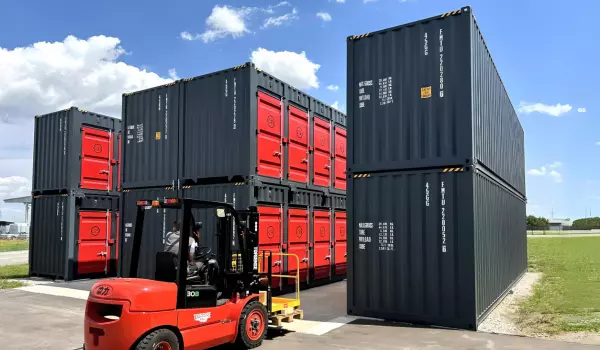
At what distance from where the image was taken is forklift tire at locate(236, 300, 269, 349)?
6602mm

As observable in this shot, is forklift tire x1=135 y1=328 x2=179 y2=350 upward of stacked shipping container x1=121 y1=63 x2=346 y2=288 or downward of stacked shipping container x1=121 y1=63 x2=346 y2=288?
downward

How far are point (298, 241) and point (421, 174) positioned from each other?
→ 4950 millimetres

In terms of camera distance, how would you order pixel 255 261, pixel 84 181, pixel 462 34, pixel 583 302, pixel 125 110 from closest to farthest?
pixel 255 261, pixel 462 34, pixel 583 302, pixel 125 110, pixel 84 181

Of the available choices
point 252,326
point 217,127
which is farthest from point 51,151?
point 252,326

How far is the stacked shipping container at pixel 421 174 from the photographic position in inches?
319

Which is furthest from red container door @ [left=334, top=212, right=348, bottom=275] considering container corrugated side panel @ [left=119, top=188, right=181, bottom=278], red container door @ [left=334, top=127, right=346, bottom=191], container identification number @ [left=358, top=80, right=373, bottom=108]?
container identification number @ [left=358, top=80, right=373, bottom=108]

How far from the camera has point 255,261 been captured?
7270 mm

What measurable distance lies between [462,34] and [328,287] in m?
7.94

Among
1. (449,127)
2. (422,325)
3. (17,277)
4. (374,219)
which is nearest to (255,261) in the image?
(374,219)

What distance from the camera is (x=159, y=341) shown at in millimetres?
5445

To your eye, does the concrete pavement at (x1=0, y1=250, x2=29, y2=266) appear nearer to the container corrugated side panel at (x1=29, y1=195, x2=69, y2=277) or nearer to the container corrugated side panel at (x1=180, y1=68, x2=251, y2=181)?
the container corrugated side panel at (x1=29, y1=195, x2=69, y2=277)

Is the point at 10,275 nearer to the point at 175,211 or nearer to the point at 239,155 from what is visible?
the point at 175,211

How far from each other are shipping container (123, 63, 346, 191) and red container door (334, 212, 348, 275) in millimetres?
1614

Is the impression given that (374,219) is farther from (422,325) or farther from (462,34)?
(462,34)
